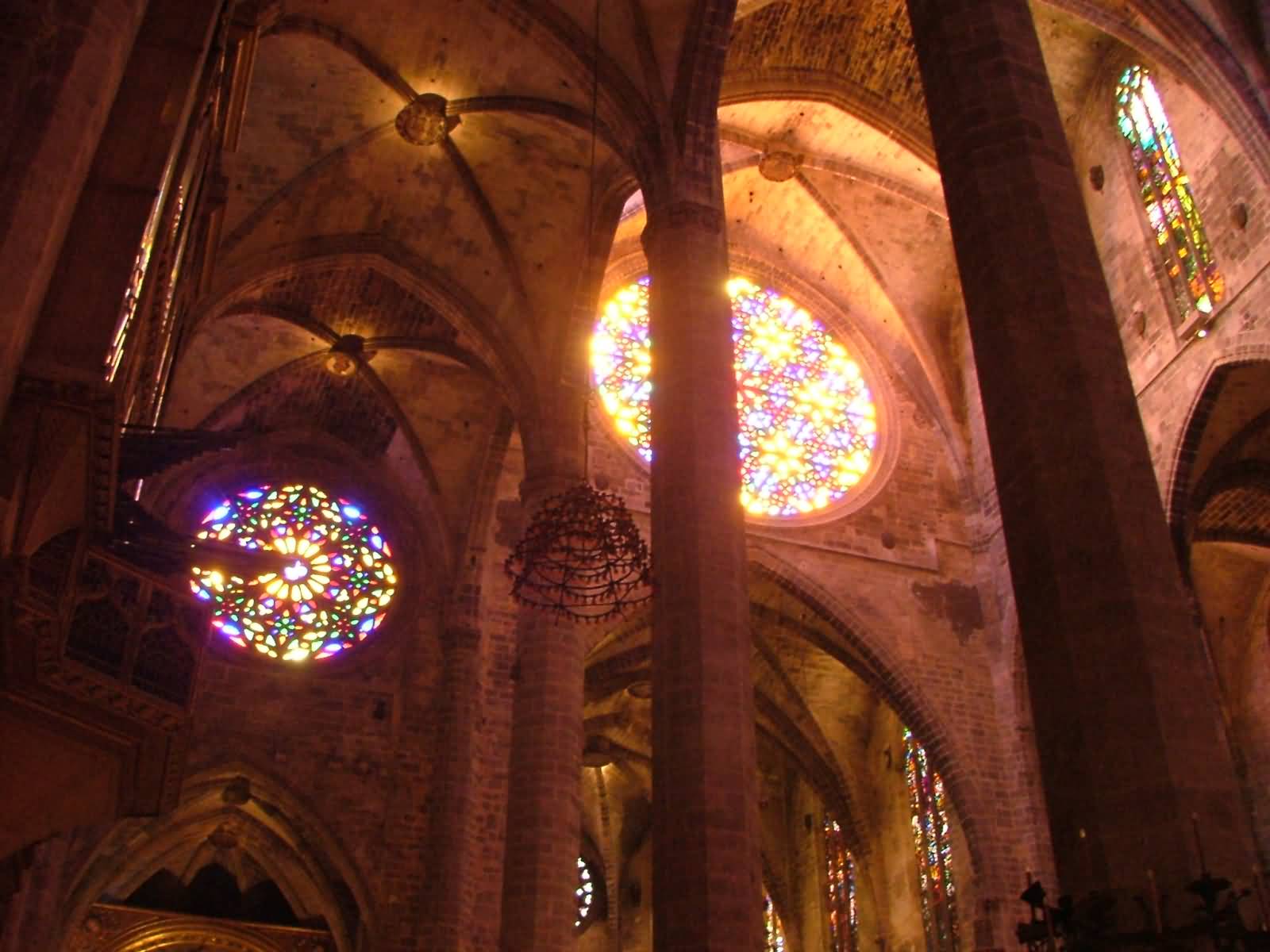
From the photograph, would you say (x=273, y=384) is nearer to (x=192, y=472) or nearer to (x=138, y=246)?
(x=192, y=472)

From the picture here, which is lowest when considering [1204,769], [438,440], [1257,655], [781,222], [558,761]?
[1204,769]

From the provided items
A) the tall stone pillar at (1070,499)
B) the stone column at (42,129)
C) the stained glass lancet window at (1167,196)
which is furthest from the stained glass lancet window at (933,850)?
the stone column at (42,129)

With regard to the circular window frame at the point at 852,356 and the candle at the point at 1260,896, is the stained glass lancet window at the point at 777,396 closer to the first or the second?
the circular window frame at the point at 852,356

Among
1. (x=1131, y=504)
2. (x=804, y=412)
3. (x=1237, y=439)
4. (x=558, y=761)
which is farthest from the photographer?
(x=804, y=412)

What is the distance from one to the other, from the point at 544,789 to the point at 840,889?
1140cm

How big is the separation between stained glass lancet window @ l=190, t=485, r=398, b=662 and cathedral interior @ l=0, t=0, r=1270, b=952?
0.07 metres

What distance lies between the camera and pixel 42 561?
6273mm

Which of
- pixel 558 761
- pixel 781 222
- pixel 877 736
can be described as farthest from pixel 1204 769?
pixel 877 736

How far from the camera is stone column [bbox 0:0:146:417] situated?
4.87 m

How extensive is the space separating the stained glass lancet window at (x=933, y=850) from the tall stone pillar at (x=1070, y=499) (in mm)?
12039

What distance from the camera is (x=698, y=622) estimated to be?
884 centimetres

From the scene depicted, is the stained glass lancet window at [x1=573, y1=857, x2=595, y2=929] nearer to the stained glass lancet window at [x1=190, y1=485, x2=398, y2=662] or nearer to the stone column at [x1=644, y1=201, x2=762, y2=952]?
the stained glass lancet window at [x1=190, y1=485, x2=398, y2=662]

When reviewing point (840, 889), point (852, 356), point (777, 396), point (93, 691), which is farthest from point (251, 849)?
point (93, 691)

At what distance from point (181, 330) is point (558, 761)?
5358 millimetres
